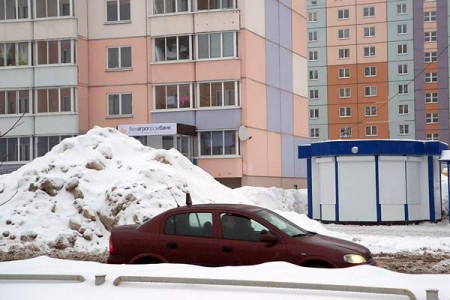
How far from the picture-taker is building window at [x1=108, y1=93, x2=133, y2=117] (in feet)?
126

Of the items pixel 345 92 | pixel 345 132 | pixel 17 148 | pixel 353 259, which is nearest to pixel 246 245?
pixel 353 259

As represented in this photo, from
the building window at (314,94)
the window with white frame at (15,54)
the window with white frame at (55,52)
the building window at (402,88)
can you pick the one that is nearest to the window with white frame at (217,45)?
the window with white frame at (55,52)

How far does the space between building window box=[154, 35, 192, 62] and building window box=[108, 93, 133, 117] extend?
2811mm

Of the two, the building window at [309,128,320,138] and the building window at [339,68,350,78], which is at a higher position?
the building window at [339,68,350,78]

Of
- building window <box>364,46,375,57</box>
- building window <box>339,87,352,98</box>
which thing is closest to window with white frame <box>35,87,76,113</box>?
building window <box>339,87,352,98</box>

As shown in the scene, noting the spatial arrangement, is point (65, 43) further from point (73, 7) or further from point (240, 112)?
point (240, 112)

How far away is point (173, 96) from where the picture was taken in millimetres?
37188

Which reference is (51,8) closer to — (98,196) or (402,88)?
(98,196)

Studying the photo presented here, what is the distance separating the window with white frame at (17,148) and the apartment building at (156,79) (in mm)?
56

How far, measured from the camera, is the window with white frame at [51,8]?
38906 millimetres

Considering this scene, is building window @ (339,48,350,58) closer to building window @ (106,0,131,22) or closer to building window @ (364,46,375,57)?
building window @ (364,46,375,57)

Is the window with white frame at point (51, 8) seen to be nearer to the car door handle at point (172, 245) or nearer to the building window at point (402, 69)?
the car door handle at point (172, 245)

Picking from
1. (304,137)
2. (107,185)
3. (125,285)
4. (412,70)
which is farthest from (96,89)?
(412,70)

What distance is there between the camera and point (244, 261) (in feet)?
31.1
